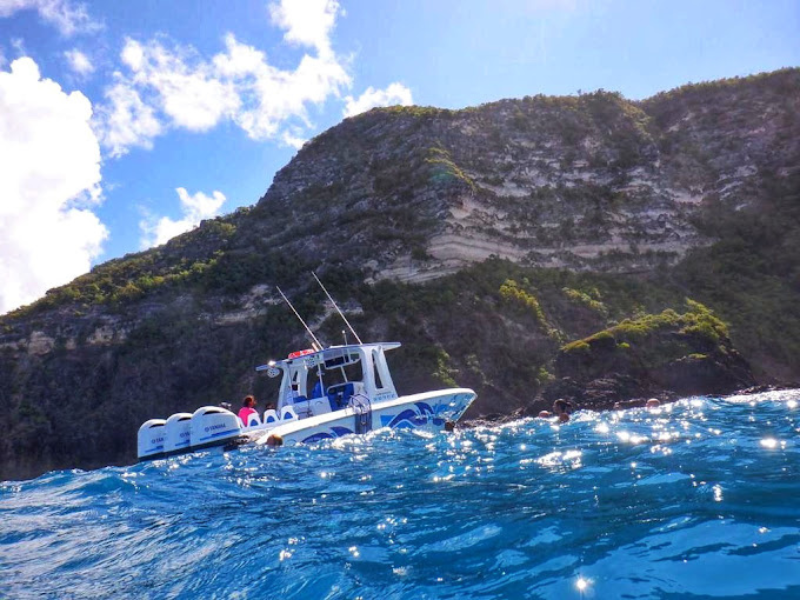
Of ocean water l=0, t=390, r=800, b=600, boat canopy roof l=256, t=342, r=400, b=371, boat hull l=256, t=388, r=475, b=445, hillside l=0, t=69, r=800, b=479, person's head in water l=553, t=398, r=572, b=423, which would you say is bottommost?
person's head in water l=553, t=398, r=572, b=423

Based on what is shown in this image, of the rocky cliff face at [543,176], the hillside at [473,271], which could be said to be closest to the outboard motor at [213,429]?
the hillside at [473,271]

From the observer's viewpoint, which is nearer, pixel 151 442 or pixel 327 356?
pixel 151 442

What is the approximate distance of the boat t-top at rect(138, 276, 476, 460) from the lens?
1160 centimetres

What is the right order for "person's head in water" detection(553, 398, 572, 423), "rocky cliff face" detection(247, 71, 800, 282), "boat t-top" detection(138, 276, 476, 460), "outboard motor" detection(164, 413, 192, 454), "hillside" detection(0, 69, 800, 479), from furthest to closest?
"rocky cliff face" detection(247, 71, 800, 282), "hillside" detection(0, 69, 800, 479), "person's head in water" detection(553, 398, 572, 423), "outboard motor" detection(164, 413, 192, 454), "boat t-top" detection(138, 276, 476, 460)

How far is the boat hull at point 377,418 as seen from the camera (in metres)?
11.9

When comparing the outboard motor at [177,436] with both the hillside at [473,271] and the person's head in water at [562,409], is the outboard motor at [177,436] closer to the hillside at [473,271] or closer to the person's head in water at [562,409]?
the person's head in water at [562,409]

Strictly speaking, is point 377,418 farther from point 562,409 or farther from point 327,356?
point 562,409

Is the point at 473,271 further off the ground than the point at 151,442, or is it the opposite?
the point at 473,271

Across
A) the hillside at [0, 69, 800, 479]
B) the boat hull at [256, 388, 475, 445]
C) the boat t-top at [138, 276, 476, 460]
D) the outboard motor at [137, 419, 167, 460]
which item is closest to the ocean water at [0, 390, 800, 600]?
the boat t-top at [138, 276, 476, 460]

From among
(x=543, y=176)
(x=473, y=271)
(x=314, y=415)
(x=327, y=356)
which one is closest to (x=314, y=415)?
(x=314, y=415)

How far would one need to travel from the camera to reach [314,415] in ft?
52.4

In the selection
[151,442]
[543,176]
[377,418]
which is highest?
[543,176]

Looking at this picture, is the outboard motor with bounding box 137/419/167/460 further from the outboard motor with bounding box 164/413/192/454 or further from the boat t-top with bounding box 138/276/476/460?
the outboard motor with bounding box 164/413/192/454

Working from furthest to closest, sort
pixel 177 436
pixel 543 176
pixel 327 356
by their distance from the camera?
pixel 543 176, pixel 327 356, pixel 177 436
